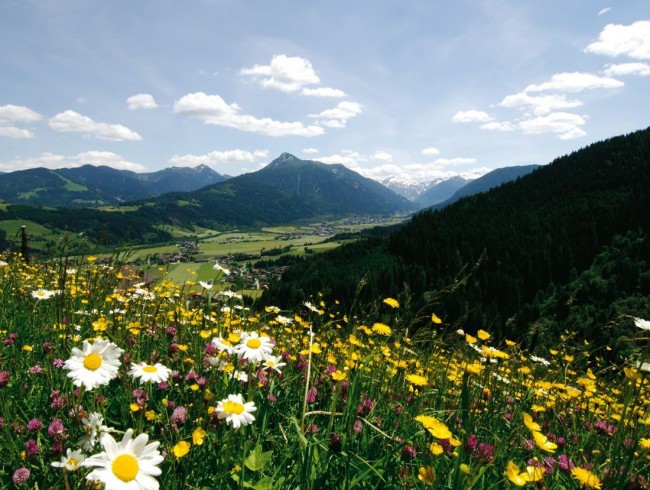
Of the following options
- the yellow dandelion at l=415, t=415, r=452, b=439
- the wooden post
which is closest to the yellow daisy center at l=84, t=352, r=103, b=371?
the yellow dandelion at l=415, t=415, r=452, b=439

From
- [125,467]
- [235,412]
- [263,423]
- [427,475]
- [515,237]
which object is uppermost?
[125,467]

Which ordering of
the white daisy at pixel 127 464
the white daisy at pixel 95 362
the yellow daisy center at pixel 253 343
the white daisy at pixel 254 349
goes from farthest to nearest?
1. the yellow daisy center at pixel 253 343
2. the white daisy at pixel 254 349
3. the white daisy at pixel 95 362
4. the white daisy at pixel 127 464

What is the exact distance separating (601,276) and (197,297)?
128 m

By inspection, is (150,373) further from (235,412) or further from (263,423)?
(263,423)

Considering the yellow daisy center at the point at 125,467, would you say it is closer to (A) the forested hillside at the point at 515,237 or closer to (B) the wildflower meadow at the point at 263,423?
(B) the wildflower meadow at the point at 263,423

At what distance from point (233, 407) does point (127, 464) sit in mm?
740

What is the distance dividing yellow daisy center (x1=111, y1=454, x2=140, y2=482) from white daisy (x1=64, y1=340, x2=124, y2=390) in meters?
0.58

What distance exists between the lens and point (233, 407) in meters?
2.32

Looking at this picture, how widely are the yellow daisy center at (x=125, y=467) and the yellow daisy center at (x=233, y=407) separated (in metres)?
0.64

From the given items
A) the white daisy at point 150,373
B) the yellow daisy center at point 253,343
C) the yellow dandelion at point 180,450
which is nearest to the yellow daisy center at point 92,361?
the white daisy at point 150,373

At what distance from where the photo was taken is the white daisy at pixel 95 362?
217 cm

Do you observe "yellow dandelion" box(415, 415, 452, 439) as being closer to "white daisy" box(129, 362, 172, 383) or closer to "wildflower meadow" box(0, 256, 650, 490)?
"wildflower meadow" box(0, 256, 650, 490)

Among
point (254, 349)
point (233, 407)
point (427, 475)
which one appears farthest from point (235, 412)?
point (427, 475)

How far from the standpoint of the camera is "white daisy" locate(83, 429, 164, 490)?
1558mm
